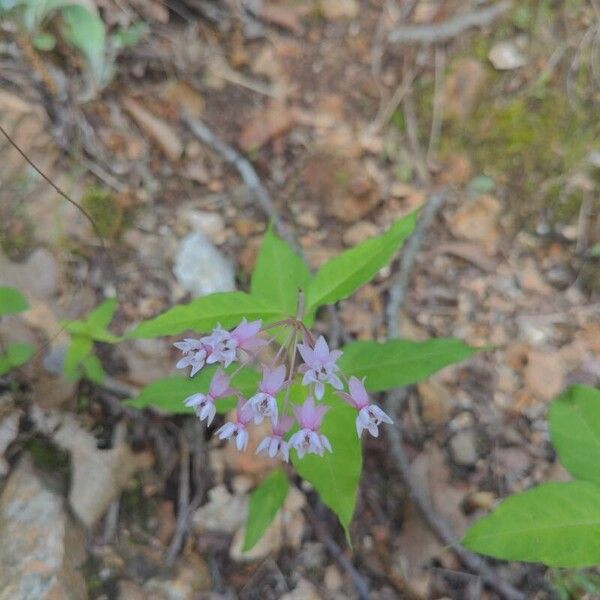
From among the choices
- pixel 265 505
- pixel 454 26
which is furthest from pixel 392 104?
pixel 265 505

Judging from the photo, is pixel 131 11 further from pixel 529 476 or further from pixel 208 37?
pixel 529 476

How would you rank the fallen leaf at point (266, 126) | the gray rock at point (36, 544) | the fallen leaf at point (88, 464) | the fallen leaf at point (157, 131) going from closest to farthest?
the gray rock at point (36, 544) → the fallen leaf at point (88, 464) → the fallen leaf at point (157, 131) → the fallen leaf at point (266, 126)

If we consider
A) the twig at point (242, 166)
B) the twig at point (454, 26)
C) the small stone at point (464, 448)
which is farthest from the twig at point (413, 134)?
the small stone at point (464, 448)

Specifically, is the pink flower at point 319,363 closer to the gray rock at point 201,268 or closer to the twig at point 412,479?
the twig at point 412,479

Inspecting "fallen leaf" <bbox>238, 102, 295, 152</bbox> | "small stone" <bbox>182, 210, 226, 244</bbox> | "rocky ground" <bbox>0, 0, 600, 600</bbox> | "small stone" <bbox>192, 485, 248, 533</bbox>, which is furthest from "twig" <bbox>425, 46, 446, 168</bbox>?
"small stone" <bbox>192, 485, 248, 533</bbox>

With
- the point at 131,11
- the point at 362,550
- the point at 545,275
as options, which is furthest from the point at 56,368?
the point at 545,275

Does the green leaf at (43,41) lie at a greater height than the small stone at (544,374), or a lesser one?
greater

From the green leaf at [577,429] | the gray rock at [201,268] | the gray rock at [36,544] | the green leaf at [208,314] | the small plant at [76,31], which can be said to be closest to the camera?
the green leaf at [208,314]
